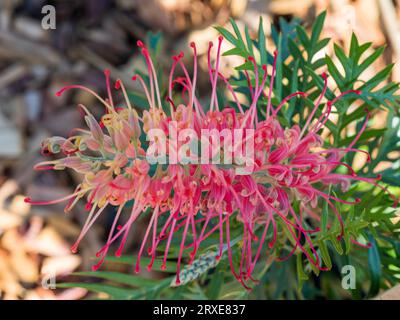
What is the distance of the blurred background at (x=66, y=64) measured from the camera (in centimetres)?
97

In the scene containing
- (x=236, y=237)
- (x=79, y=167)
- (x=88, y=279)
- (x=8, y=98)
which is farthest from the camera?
(x=8, y=98)

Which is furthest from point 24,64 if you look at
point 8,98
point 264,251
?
point 264,251

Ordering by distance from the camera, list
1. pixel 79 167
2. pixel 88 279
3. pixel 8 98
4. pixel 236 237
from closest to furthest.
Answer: pixel 79 167 → pixel 236 237 → pixel 88 279 → pixel 8 98

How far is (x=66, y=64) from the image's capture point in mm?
1070

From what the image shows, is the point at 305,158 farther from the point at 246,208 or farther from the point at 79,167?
the point at 79,167

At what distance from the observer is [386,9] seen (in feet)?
3.19

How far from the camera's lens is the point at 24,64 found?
1085 mm

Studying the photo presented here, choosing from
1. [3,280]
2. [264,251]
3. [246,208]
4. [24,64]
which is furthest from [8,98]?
[246,208]

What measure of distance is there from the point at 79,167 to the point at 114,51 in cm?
69

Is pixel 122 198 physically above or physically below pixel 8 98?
below

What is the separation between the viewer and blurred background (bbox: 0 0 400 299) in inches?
38.3
